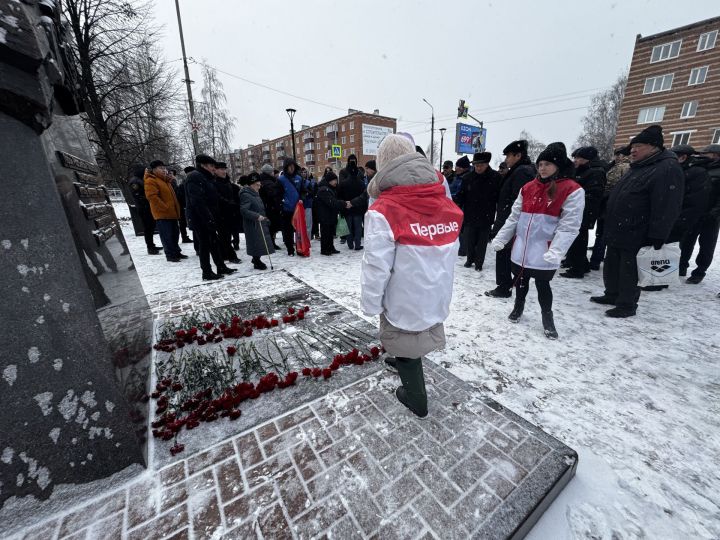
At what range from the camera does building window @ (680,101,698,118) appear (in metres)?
20.7

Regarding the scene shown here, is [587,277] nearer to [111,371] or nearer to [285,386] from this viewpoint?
[285,386]

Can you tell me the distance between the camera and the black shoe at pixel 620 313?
378 cm

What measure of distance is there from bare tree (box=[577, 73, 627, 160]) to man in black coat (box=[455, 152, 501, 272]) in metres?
41.6

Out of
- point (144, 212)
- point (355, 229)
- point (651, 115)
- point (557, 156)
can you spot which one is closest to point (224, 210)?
point (144, 212)

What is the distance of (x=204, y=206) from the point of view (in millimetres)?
5113

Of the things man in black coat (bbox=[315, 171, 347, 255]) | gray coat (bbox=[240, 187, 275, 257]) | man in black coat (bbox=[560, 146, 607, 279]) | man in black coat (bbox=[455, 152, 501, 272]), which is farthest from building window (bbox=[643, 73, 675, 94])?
gray coat (bbox=[240, 187, 275, 257])

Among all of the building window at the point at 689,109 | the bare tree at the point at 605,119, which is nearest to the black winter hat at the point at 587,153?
the building window at the point at 689,109

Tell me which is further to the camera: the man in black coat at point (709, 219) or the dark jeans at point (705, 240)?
the dark jeans at point (705, 240)

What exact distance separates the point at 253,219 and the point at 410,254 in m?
5.05

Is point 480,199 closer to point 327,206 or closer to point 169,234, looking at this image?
point 327,206

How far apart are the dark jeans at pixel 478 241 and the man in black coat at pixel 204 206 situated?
4.92m

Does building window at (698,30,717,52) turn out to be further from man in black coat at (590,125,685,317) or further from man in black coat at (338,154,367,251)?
man in black coat at (338,154,367,251)

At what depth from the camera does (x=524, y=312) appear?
405 centimetres

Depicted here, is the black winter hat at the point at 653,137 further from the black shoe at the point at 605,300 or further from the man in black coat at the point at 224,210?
the man in black coat at the point at 224,210
